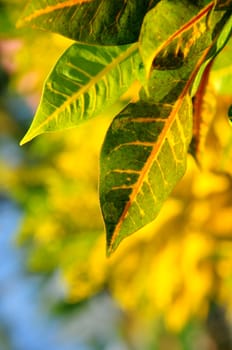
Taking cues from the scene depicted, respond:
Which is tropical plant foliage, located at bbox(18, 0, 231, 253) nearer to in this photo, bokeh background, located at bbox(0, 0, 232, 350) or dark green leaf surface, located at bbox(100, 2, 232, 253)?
dark green leaf surface, located at bbox(100, 2, 232, 253)

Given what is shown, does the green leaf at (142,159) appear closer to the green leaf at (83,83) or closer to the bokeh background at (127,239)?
the green leaf at (83,83)

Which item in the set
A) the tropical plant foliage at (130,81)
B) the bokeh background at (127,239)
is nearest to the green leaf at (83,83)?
the tropical plant foliage at (130,81)

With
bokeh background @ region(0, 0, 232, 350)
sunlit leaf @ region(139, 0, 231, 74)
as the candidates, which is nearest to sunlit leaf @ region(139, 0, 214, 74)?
sunlit leaf @ region(139, 0, 231, 74)

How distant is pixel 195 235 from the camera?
98 cm

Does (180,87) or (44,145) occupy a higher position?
(180,87)

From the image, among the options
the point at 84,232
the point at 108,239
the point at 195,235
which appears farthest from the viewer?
the point at 84,232

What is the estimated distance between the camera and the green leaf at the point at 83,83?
1.61 feet

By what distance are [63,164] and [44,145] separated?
0.20ft

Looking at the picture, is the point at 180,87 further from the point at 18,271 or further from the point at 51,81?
the point at 18,271

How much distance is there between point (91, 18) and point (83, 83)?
6cm

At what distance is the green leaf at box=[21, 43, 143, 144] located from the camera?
1.61ft

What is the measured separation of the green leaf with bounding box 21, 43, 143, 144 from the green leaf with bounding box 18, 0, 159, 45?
38mm

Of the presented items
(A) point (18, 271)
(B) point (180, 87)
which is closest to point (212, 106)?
(B) point (180, 87)

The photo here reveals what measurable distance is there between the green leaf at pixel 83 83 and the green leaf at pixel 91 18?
38mm
